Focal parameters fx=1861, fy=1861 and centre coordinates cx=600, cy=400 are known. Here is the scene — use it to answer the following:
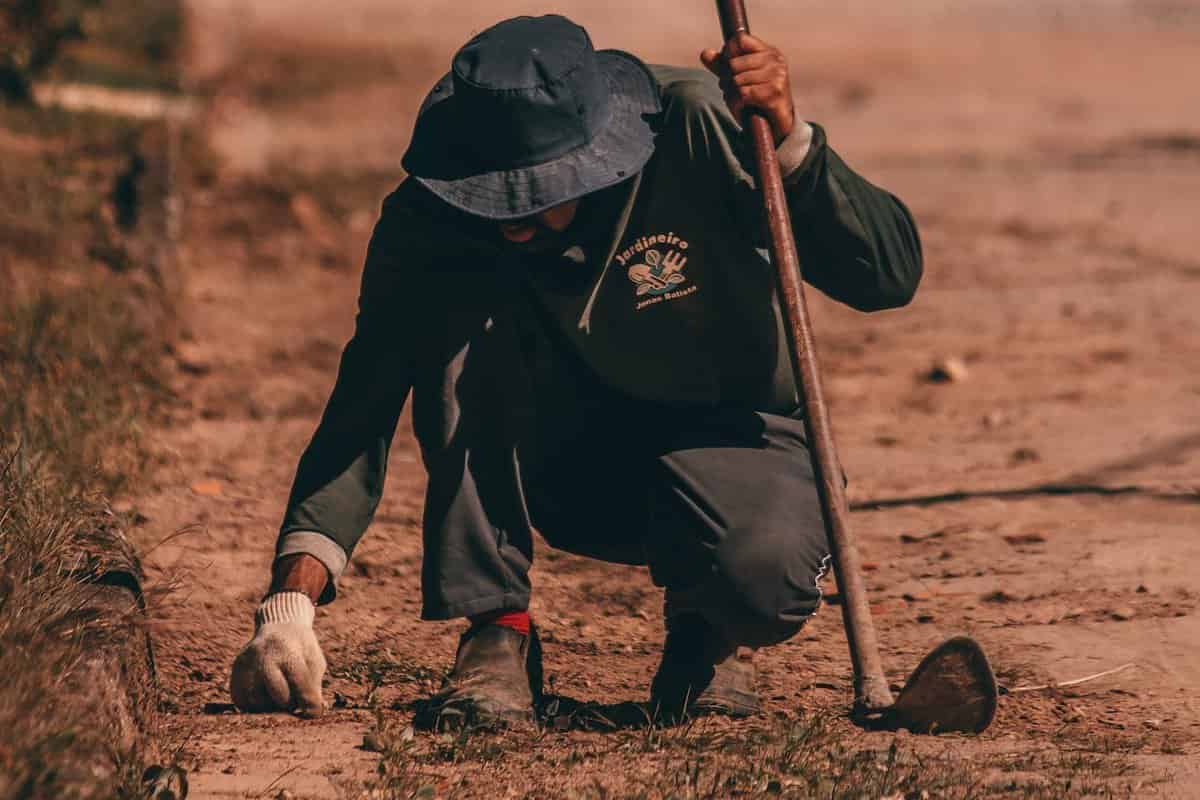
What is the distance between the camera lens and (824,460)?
3.35 metres

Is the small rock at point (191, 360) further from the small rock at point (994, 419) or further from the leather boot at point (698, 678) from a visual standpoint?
the leather boot at point (698, 678)

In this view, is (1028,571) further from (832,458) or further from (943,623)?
(832,458)

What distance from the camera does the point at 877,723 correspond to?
11.0 feet

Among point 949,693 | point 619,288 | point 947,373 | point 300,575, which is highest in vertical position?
point 619,288

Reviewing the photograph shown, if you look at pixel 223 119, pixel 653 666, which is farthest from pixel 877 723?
pixel 223 119

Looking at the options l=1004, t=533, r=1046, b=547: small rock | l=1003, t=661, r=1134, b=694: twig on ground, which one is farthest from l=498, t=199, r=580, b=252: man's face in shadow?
l=1004, t=533, r=1046, b=547: small rock

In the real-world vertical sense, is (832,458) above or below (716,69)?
below

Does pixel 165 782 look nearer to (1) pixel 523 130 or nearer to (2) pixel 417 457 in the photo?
(1) pixel 523 130

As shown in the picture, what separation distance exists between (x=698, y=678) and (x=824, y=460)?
0.51 m

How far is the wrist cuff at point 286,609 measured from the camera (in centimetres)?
328

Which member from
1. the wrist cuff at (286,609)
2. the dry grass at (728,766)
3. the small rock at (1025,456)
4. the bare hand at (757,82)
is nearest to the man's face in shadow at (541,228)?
the bare hand at (757,82)

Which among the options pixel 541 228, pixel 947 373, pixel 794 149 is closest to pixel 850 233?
pixel 794 149

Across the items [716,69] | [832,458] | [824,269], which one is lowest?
[832,458]

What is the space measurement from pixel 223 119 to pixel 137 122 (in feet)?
9.28
